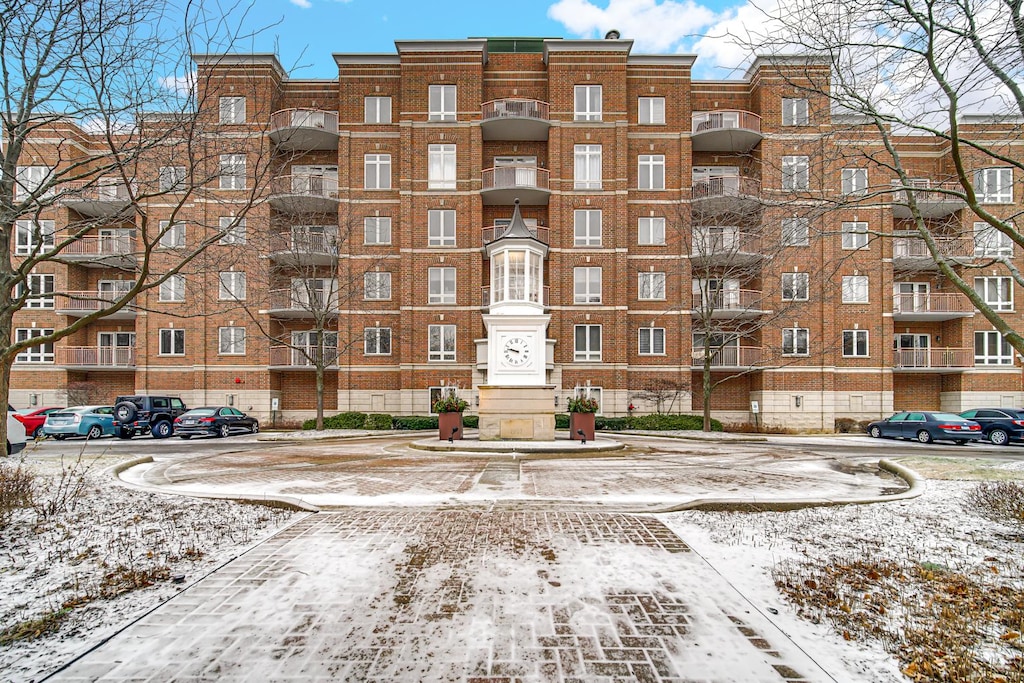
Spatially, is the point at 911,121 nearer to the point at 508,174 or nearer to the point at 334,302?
the point at 508,174

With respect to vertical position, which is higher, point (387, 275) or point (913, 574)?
point (387, 275)

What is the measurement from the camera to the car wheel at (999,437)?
24.7 meters

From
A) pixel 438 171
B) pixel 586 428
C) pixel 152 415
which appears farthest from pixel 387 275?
pixel 586 428

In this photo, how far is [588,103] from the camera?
1288 inches

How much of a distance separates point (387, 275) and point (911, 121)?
89.7 feet

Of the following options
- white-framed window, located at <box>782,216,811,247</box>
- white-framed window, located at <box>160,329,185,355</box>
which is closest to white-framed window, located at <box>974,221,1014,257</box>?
white-framed window, located at <box>782,216,811,247</box>

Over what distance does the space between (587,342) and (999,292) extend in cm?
2292

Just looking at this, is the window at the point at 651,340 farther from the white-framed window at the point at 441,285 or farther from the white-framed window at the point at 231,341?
the white-framed window at the point at 231,341

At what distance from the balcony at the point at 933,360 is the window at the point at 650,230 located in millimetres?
14617

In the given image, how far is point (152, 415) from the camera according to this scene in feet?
88.3

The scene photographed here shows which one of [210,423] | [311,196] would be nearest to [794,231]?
[210,423]

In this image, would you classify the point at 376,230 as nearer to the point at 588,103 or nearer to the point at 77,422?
the point at 588,103

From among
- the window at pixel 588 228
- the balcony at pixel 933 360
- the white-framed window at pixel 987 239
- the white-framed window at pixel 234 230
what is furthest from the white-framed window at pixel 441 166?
the balcony at pixel 933 360

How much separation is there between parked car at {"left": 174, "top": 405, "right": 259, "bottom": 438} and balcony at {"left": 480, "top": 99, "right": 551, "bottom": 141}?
63.6 ft
